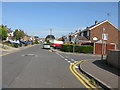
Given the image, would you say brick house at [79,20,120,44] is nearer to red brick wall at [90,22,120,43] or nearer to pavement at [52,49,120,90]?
red brick wall at [90,22,120,43]

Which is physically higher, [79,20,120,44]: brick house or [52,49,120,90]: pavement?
[79,20,120,44]: brick house

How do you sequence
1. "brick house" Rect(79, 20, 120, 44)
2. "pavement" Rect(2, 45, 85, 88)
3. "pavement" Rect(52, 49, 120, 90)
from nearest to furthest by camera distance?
1. "pavement" Rect(52, 49, 120, 90)
2. "pavement" Rect(2, 45, 85, 88)
3. "brick house" Rect(79, 20, 120, 44)

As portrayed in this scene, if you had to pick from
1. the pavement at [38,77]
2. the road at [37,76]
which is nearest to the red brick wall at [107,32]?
the road at [37,76]

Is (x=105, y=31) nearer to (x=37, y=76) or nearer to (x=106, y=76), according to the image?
(x=106, y=76)

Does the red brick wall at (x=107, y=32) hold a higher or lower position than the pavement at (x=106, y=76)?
higher

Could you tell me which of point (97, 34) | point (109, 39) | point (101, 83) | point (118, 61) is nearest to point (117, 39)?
point (109, 39)

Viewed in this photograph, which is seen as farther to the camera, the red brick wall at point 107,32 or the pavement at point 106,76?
the red brick wall at point 107,32

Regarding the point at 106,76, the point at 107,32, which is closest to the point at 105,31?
the point at 107,32

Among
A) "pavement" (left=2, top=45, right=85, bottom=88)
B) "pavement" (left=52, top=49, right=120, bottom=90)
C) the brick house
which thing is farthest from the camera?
the brick house

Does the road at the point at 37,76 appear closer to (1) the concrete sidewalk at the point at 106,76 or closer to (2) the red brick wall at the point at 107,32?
(1) the concrete sidewalk at the point at 106,76

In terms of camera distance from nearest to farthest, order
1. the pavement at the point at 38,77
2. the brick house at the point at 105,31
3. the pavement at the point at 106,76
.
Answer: the pavement at the point at 106,76
the pavement at the point at 38,77
the brick house at the point at 105,31

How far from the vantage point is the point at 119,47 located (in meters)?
27.8

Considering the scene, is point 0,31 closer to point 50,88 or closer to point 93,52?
point 93,52

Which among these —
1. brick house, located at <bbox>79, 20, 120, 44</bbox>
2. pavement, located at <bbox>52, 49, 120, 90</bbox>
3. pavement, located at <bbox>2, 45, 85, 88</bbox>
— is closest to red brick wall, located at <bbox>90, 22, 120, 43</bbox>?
brick house, located at <bbox>79, 20, 120, 44</bbox>
